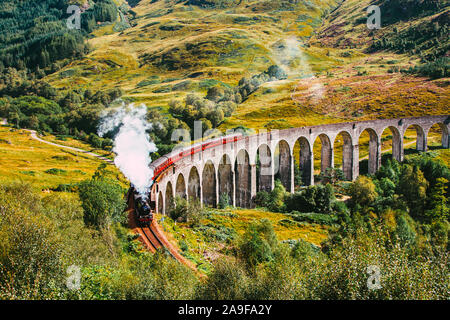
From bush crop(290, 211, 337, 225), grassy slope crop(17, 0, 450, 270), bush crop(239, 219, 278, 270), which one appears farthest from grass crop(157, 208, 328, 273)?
bush crop(239, 219, 278, 270)

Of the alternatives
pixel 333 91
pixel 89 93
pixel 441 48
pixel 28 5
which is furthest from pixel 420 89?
pixel 28 5

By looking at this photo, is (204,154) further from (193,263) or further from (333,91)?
(333,91)

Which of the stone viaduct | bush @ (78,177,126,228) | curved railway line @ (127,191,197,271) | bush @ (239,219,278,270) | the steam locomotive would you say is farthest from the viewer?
the stone viaduct

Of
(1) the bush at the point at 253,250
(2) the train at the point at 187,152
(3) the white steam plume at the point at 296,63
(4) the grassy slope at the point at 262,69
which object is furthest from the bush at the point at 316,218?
(3) the white steam plume at the point at 296,63

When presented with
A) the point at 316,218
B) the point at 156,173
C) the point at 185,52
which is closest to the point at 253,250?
the point at 156,173

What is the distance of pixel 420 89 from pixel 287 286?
84.4 m

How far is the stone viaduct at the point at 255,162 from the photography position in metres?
31.7

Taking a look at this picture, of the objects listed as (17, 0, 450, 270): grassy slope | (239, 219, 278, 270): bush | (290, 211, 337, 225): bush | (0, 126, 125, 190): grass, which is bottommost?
(290, 211, 337, 225): bush

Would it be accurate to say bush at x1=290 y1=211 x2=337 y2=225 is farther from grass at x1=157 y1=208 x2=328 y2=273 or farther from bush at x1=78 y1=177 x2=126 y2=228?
bush at x1=78 y1=177 x2=126 y2=228

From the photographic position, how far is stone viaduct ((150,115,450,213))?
3169 cm

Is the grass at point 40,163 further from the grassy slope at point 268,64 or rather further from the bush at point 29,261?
the grassy slope at point 268,64

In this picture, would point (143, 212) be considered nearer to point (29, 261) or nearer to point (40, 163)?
point (29, 261)

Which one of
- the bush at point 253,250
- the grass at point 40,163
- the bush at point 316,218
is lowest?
the bush at point 316,218

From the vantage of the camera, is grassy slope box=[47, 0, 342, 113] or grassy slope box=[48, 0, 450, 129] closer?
grassy slope box=[48, 0, 450, 129]
